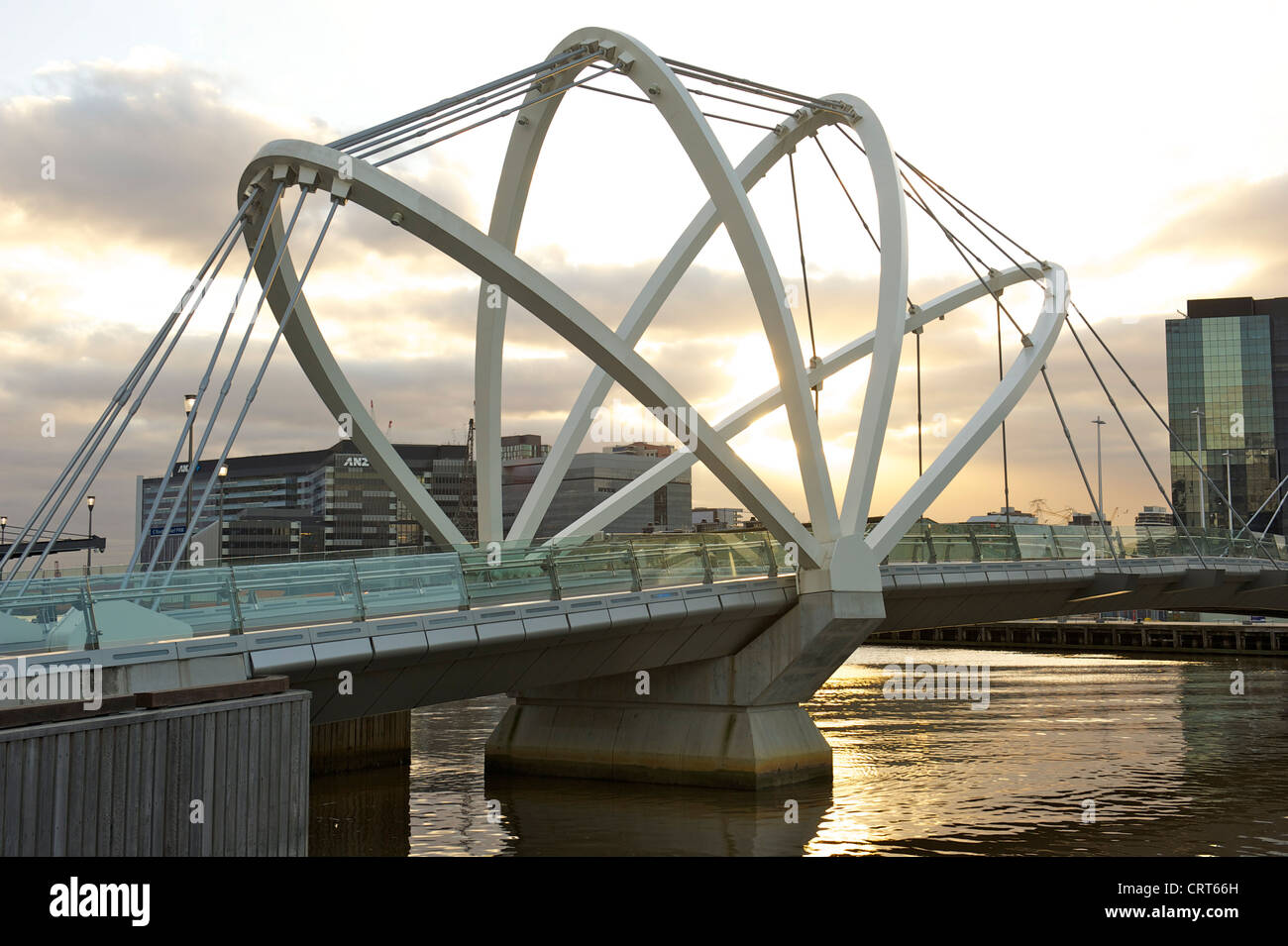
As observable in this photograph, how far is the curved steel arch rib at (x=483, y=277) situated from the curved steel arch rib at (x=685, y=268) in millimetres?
1824

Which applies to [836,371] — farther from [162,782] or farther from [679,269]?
[162,782]

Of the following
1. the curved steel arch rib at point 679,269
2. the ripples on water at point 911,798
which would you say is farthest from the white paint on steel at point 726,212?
the ripples on water at point 911,798

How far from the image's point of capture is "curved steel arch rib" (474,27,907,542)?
27641 millimetres

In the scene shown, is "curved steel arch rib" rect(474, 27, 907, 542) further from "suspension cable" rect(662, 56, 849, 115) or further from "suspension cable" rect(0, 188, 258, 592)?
"suspension cable" rect(0, 188, 258, 592)

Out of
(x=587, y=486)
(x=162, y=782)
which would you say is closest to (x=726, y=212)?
(x=162, y=782)

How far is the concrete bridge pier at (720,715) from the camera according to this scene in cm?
2872

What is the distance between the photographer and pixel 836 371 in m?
41.5

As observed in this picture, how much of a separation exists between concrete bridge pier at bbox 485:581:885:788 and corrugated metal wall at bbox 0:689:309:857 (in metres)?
15.0

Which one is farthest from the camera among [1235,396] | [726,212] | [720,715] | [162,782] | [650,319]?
[1235,396]

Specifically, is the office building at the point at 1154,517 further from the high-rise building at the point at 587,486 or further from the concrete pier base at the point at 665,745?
the concrete pier base at the point at 665,745

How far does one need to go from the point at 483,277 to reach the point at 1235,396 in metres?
138

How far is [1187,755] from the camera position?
3519cm
